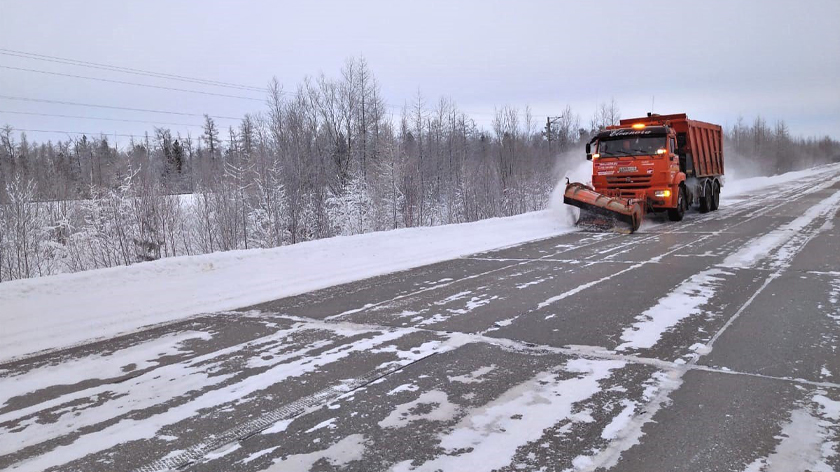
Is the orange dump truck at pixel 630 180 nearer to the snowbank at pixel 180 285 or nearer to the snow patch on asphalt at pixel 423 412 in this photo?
the snowbank at pixel 180 285

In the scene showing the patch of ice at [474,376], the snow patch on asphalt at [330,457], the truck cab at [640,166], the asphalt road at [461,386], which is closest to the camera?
the snow patch on asphalt at [330,457]

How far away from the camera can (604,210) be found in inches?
616

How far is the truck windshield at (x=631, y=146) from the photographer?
16.3 meters

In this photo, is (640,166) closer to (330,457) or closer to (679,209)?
(679,209)

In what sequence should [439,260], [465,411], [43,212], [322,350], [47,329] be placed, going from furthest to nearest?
[43,212]
[439,260]
[47,329]
[322,350]
[465,411]

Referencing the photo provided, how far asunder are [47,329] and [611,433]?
6556 mm

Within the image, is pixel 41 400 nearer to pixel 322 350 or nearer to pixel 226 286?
pixel 322 350

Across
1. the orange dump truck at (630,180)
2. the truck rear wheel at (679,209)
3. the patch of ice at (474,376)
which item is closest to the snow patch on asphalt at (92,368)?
the patch of ice at (474,376)

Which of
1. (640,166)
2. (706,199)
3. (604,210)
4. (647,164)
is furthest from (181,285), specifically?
(706,199)

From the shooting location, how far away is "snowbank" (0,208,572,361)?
21.1 feet

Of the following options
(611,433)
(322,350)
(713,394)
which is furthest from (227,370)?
(713,394)

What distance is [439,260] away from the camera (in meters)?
11.3

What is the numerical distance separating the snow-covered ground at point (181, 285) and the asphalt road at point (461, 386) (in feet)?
2.58

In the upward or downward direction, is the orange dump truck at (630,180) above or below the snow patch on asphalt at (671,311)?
above
